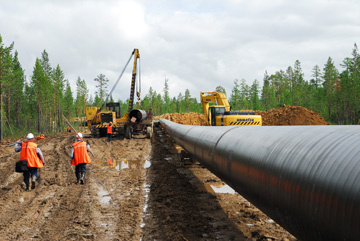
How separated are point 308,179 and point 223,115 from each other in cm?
1641

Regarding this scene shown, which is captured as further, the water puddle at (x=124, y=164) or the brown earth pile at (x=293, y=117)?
the brown earth pile at (x=293, y=117)

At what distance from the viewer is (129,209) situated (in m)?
6.18

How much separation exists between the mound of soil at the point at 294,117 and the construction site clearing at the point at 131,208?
22.6m

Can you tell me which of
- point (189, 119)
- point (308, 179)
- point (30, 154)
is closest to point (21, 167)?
point (30, 154)

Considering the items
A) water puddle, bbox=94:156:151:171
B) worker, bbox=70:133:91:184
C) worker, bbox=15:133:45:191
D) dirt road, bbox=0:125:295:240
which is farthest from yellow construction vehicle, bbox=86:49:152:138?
worker, bbox=15:133:45:191

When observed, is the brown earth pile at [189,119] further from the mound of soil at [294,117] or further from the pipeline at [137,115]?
the pipeline at [137,115]

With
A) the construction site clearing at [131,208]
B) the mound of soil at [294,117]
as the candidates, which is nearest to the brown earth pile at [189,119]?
the mound of soil at [294,117]

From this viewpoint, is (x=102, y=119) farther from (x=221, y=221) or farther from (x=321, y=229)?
(x=321, y=229)

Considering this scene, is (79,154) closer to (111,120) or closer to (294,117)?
(111,120)

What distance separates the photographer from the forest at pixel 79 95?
52.8m

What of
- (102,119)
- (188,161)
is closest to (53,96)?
(102,119)

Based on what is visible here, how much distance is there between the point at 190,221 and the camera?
213 inches

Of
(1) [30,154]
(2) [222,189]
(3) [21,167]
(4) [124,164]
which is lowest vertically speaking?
(4) [124,164]

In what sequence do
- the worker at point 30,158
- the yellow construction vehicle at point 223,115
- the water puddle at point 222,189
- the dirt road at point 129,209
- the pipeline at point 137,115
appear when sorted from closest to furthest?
the dirt road at point 129,209 → the water puddle at point 222,189 → the worker at point 30,158 → the yellow construction vehicle at point 223,115 → the pipeline at point 137,115
